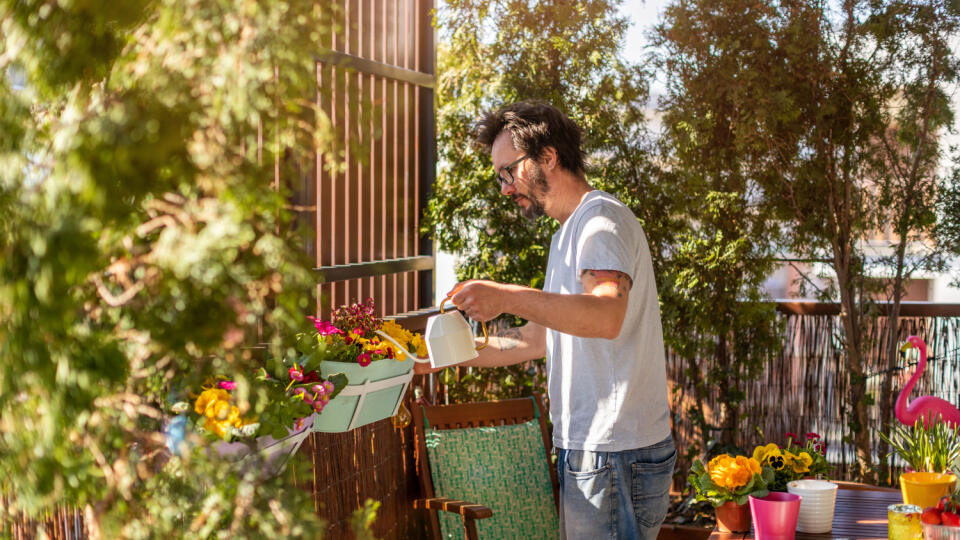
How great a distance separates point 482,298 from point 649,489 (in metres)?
0.63

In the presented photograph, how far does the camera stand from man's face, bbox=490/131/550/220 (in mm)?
2102

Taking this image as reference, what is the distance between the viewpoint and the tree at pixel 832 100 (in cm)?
345

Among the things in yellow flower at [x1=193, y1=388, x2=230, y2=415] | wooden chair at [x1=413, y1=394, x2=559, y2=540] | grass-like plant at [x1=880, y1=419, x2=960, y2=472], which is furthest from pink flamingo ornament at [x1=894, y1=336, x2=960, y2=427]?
yellow flower at [x1=193, y1=388, x2=230, y2=415]

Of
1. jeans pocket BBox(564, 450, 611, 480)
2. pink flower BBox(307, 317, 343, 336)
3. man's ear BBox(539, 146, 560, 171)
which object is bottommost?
jeans pocket BBox(564, 450, 611, 480)

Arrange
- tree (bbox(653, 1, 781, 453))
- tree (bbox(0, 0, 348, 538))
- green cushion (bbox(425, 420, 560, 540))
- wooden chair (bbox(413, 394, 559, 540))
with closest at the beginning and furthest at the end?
tree (bbox(0, 0, 348, 538)), wooden chair (bbox(413, 394, 559, 540)), green cushion (bbox(425, 420, 560, 540)), tree (bbox(653, 1, 781, 453))

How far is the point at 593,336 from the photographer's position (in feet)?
5.85

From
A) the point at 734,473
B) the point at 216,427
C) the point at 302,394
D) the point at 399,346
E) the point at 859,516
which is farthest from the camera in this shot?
the point at 859,516

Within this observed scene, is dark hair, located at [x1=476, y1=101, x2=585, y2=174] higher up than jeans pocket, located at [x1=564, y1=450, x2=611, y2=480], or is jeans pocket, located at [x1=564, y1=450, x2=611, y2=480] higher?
dark hair, located at [x1=476, y1=101, x2=585, y2=174]

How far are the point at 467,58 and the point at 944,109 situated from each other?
1.97 meters

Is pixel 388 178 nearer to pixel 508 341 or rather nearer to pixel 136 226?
pixel 508 341

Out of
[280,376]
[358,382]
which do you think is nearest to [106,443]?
[280,376]

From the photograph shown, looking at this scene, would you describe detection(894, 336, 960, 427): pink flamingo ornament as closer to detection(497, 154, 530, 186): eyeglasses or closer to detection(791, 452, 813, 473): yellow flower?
detection(791, 452, 813, 473): yellow flower

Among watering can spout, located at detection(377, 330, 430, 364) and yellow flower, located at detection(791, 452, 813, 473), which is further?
yellow flower, located at detection(791, 452, 813, 473)

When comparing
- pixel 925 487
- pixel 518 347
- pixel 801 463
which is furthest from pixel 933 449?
pixel 518 347
